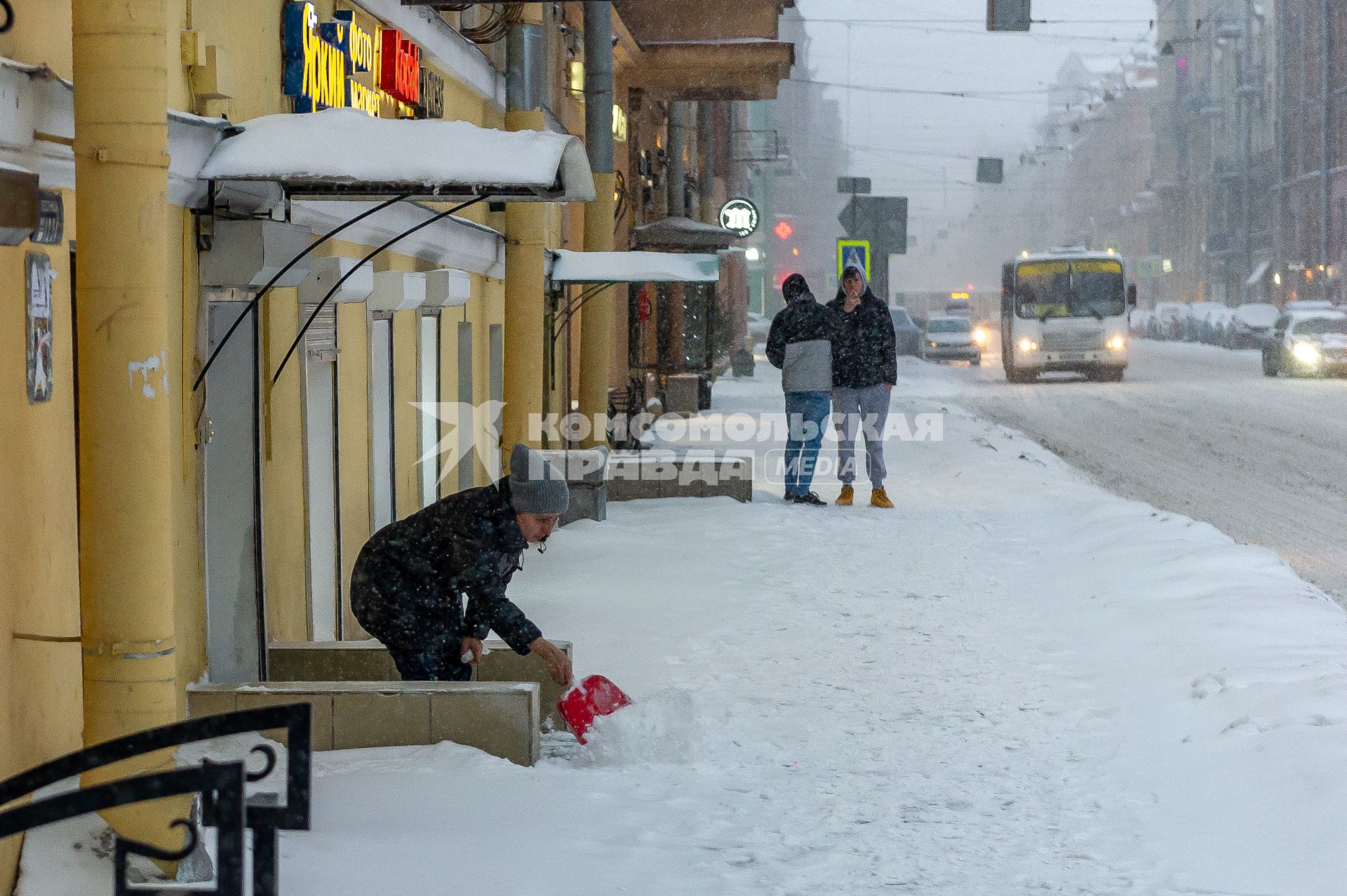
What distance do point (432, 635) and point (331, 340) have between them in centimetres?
256

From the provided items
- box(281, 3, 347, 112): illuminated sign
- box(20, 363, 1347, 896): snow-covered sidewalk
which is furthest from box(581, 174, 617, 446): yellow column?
box(281, 3, 347, 112): illuminated sign

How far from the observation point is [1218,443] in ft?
64.5

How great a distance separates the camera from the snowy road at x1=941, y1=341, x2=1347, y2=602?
42.8 feet

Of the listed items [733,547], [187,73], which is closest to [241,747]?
[187,73]

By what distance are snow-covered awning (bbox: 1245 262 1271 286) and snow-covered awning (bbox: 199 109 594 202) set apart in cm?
6042

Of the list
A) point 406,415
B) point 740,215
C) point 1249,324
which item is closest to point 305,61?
point 406,415

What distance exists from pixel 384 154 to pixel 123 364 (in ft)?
5.32

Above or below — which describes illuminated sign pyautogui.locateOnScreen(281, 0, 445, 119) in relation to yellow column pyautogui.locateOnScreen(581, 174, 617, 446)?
above

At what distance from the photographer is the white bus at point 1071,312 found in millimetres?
33656

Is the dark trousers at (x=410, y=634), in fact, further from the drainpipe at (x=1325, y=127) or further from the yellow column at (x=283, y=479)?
the drainpipe at (x=1325, y=127)

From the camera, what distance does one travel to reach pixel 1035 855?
5.01 meters

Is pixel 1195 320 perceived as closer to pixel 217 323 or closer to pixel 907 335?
pixel 907 335

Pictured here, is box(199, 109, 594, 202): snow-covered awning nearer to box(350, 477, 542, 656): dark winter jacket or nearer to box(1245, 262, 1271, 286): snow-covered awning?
box(350, 477, 542, 656): dark winter jacket

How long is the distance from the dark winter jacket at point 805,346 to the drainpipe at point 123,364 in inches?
341
